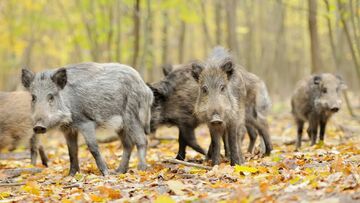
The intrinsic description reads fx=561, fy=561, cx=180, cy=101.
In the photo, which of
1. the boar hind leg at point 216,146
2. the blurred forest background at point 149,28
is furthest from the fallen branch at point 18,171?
the blurred forest background at point 149,28

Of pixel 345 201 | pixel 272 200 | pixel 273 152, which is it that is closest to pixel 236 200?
pixel 272 200

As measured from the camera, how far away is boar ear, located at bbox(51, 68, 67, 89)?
759cm

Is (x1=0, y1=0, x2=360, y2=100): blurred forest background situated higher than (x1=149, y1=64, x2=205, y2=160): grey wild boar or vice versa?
(x1=0, y1=0, x2=360, y2=100): blurred forest background

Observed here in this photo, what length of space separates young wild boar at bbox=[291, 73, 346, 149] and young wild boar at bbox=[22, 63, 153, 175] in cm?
346

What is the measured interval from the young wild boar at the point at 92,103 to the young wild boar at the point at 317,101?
136 inches

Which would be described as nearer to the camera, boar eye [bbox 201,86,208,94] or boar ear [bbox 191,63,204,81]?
boar eye [bbox 201,86,208,94]

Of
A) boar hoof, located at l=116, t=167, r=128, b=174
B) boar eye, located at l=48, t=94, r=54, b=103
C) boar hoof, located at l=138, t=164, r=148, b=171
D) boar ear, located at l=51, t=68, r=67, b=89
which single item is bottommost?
boar hoof, located at l=116, t=167, r=128, b=174

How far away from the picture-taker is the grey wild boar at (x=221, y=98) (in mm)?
7508

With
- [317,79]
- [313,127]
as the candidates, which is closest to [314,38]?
[317,79]

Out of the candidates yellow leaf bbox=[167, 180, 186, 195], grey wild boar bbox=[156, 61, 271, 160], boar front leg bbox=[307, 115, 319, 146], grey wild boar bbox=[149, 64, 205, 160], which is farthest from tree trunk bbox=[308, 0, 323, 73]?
yellow leaf bbox=[167, 180, 186, 195]

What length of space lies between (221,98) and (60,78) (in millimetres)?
2206

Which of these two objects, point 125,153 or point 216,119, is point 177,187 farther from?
point 125,153

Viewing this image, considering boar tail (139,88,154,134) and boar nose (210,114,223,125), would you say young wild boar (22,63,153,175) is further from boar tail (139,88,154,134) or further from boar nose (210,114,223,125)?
boar nose (210,114,223,125)

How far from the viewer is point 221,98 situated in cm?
747
